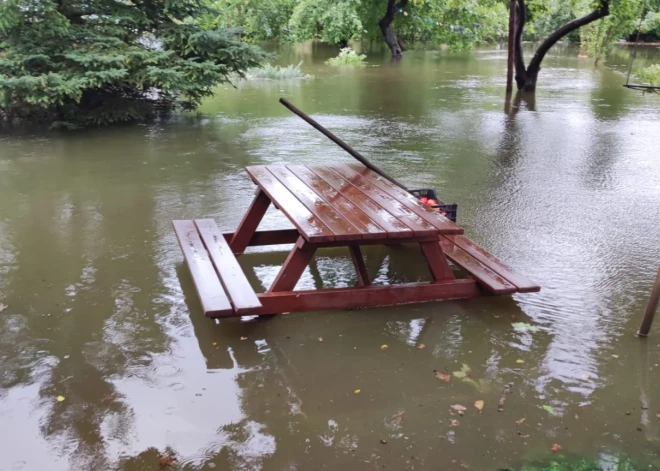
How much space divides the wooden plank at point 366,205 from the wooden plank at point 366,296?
46 cm

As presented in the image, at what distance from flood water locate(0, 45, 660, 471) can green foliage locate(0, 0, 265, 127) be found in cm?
122

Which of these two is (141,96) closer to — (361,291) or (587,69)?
(361,291)

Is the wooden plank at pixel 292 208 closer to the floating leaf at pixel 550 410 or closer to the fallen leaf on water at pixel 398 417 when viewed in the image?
the fallen leaf on water at pixel 398 417

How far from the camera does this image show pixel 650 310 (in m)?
3.46

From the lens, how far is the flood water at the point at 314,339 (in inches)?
106

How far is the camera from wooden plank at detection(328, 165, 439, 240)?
141 inches

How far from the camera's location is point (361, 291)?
3.86 meters

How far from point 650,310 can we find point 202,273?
2.56m

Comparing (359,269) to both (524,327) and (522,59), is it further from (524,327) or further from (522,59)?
(522,59)

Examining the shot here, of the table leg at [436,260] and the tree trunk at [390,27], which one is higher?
the tree trunk at [390,27]

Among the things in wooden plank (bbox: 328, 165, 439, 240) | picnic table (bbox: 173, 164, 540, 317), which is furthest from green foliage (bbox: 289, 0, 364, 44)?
picnic table (bbox: 173, 164, 540, 317)

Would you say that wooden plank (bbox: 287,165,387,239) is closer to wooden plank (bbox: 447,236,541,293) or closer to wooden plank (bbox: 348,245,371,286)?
wooden plank (bbox: 348,245,371,286)

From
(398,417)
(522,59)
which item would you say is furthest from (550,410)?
(522,59)

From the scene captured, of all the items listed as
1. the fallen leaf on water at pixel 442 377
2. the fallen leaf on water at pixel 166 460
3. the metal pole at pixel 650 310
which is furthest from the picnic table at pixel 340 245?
the fallen leaf on water at pixel 166 460
